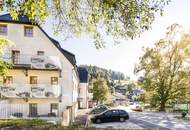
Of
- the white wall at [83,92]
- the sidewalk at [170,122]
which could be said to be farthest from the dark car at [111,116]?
the white wall at [83,92]

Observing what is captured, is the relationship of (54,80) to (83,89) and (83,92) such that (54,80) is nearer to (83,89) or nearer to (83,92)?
(83,92)

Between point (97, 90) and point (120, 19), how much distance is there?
268ft

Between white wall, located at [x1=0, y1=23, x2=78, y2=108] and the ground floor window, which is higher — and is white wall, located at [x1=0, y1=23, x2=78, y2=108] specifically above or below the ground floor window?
above

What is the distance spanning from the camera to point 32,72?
37.2m

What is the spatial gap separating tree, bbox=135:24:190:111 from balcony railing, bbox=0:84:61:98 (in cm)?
3072

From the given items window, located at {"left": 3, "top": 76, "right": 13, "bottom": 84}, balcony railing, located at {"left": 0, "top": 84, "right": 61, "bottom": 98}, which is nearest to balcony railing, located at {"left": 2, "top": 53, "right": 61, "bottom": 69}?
window, located at {"left": 3, "top": 76, "right": 13, "bottom": 84}

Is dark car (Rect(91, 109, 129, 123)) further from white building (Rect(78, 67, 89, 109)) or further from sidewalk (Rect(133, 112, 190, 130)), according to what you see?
white building (Rect(78, 67, 89, 109))

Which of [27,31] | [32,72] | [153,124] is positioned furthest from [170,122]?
[27,31]

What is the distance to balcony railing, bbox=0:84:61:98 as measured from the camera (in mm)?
35156

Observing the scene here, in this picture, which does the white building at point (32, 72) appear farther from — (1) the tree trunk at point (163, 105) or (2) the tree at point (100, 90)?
(2) the tree at point (100, 90)

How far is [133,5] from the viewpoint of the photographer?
11.3 m

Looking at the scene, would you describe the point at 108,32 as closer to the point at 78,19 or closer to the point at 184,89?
the point at 78,19

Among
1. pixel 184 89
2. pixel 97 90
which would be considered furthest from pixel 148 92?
pixel 97 90

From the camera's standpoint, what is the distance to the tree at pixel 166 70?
62406mm
